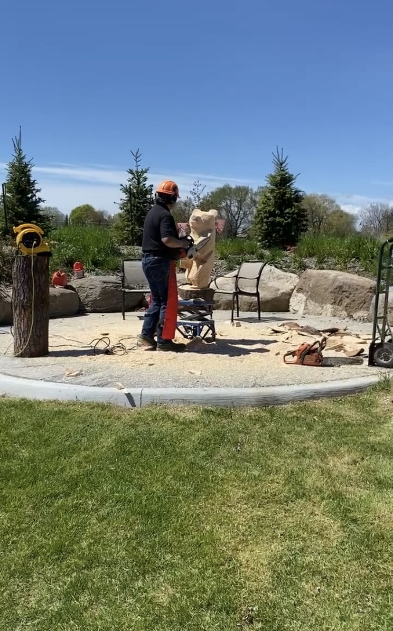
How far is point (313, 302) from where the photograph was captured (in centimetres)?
966

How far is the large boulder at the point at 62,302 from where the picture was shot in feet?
29.0

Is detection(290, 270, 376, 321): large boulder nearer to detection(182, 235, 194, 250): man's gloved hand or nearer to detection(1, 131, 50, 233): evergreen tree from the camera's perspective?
detection(182, 235, 194, 250): man's gloved hand

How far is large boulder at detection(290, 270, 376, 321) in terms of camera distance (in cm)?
901

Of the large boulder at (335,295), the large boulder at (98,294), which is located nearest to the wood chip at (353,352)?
the large boulder at (335,295)

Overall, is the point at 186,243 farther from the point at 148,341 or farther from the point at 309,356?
the point at 309,356

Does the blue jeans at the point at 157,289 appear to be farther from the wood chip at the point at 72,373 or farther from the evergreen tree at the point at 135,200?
the evergreen tree at the point at 135,200

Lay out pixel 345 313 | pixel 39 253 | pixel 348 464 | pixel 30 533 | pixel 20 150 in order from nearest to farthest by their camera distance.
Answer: pixel 30 533
pixel 348 464
pixel 39 253
pixel 345 313
pixel 20 150

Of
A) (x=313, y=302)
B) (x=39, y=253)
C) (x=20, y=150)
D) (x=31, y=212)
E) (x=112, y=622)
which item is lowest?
(x=112, y=622)

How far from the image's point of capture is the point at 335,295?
9312 mm

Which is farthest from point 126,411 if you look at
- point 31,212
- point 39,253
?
point 31,212

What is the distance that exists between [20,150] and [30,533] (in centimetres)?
1650

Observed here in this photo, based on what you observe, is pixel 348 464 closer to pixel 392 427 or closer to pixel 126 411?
pixel 392 427

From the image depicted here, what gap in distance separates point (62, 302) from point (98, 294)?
78 centimetres

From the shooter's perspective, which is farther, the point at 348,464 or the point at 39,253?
the point at 39,253
